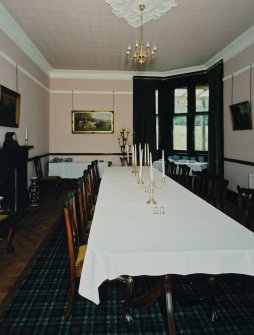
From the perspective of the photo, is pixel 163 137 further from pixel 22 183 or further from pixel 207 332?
pixel 207 332

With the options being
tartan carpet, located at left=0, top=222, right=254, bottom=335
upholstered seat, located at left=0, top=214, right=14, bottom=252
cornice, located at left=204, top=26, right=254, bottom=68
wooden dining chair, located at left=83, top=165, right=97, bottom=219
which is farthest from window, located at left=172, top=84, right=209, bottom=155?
upholstered seat, located at left=0, top=214, right=14, bottom=252

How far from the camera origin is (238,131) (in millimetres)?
6352

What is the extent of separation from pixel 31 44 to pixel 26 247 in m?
4.66

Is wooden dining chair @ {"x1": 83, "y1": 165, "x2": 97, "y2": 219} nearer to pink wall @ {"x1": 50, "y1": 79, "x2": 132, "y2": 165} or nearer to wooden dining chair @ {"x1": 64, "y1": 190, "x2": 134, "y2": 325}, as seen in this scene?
wooden dining chair @ {"x1": 64, "y1": 190, "x2": 134, "y2": 325}

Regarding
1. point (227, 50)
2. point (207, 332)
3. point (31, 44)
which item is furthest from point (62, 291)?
point (227, 50)

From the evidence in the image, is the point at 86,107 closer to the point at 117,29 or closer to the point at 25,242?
the point at 117,29

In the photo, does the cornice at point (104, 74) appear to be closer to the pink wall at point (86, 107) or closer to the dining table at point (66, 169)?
the pink wall at point (86, 107)

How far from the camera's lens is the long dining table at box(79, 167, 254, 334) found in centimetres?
164

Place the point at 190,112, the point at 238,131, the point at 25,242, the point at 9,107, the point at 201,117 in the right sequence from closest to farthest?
1. the point at 25,242
2. the point at 9,107
3. the point at 238,131
4. the point at 201,117
5. the point at 190,112

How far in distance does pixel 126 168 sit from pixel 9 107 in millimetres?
2619

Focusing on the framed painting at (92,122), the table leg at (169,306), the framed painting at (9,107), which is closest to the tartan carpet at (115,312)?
the table leg at (169,306)

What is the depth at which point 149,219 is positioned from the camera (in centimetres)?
226

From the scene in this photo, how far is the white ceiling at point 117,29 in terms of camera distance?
455 centimetres

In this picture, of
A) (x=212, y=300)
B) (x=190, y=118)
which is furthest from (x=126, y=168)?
(x=212, y=300)
